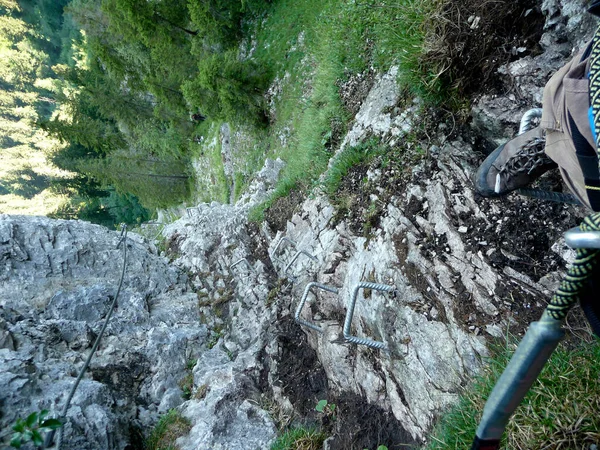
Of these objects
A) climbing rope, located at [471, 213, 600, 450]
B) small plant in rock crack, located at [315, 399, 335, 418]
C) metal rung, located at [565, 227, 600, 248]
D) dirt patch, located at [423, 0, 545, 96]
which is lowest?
small plant in rock crack, located at [315, 399, 335, 418]

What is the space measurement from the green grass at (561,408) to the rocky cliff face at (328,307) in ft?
1.51

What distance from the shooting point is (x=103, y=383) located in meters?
5.62

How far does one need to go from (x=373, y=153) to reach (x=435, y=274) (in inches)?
81.9

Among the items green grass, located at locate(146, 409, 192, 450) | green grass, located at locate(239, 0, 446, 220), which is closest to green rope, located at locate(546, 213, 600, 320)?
green grass, located at locate(239, 0, 446, 220)

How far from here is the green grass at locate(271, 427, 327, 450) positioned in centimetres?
429

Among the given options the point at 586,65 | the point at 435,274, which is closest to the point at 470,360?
the point at 435,274

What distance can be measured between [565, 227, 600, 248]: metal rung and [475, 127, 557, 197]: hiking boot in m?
1.85

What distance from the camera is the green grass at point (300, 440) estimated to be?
4.29 m

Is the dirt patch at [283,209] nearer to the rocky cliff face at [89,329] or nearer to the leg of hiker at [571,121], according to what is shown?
the rocky cliff face at [89,329]

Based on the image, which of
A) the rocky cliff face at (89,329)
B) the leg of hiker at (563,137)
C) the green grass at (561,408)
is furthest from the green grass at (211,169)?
the green grass at (561,408)

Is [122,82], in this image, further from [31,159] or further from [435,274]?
[31,159]

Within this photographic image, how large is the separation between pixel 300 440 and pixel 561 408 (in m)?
3.04

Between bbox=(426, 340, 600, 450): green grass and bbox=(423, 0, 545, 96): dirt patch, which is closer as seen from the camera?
bbox=(426, 340, 600, 450): green grass

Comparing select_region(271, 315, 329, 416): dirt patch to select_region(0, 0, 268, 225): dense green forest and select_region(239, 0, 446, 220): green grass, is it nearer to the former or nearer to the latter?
select_region(239, 0, 446, 220): green grass
